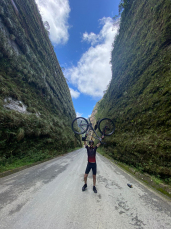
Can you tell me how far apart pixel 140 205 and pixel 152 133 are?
5.02m

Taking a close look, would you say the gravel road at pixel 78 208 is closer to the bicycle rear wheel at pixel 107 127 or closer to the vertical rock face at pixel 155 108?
the vertical rock face at pixel 155 108

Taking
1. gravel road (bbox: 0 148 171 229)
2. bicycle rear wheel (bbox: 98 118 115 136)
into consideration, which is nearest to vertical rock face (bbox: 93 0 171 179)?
gravel road (bbox: 0 148 171 229)

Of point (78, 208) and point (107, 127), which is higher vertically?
point (107, 127)

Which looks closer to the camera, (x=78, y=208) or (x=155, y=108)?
(x=78, y=208)

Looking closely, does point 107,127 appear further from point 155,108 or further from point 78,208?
point 155,108

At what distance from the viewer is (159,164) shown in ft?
18.4

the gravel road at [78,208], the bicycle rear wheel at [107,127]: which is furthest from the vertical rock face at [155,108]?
the bicycle rear wheel at [107,127]

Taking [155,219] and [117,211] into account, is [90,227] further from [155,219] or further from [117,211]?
[155,219]

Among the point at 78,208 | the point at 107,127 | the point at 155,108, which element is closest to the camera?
the point at 78,208

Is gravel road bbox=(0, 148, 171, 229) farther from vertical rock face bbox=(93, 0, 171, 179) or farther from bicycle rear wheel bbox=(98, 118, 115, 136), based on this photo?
bicycle rear wheel bbox=(98, 118, 115, 136)

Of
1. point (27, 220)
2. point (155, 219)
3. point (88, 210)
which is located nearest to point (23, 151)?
point (27, 220)

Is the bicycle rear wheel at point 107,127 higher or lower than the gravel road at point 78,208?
higher

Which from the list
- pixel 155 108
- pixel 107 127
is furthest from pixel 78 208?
pixel 155 108

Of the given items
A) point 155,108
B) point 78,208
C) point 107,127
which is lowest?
point 78,208
